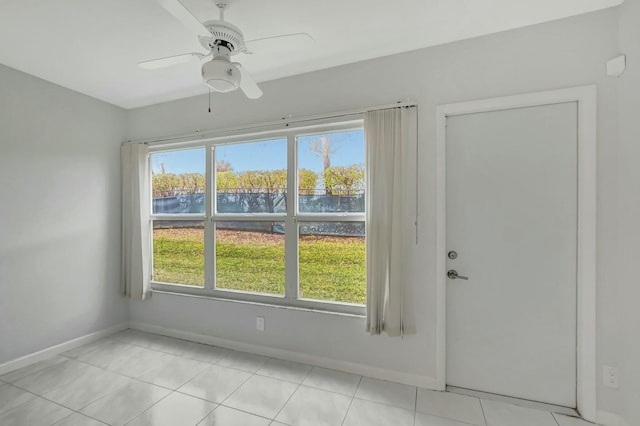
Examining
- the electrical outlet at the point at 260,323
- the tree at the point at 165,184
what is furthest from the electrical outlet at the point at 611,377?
the tree at the point at 165,184

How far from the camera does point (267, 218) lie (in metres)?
2.70

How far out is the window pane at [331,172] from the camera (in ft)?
7.86

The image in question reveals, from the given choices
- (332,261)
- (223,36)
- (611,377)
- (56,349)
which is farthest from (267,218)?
(611,377)

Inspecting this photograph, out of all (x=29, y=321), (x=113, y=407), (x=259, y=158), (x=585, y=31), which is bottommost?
(x=113, y=407)

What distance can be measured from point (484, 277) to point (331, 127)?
1721mm

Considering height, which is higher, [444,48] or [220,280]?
[444,48]

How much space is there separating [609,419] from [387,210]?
6.10 ft

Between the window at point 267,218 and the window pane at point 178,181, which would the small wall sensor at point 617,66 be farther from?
the window pane at point 178,181

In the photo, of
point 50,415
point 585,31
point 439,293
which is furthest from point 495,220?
point 50,415

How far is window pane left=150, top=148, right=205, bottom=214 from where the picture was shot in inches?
120

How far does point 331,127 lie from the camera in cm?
244

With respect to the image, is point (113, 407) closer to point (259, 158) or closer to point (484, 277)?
point (259, 158)

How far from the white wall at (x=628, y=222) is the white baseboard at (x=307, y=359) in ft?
3.60

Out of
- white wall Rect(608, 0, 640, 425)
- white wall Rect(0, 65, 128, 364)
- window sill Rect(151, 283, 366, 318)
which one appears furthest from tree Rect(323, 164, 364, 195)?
white wall Rect(0, 65, 128, 364)
